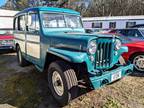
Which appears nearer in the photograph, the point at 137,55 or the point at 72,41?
the point at 72,41

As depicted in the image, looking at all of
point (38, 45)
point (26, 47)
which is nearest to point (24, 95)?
point (38, 45)

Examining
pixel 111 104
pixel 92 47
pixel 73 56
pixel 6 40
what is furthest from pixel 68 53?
pixel 6 40

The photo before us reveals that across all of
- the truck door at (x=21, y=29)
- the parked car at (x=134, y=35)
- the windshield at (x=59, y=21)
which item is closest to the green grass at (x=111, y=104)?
the windshield at (x=59, y=21)

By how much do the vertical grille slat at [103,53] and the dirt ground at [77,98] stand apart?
2.79 ft

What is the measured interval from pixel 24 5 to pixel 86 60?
4394 centimetres

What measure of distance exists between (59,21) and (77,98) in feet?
7.25

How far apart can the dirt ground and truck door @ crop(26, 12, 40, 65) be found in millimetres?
712

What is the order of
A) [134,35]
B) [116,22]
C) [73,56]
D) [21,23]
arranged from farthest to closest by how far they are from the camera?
[116,22], [134,35], [21,23], [73,56]

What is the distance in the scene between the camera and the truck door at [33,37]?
15.9 feet

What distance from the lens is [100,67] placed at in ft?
12.2

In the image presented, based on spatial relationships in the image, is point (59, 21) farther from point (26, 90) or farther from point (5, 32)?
point (5, 32)

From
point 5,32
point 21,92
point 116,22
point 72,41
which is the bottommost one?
point 21,92

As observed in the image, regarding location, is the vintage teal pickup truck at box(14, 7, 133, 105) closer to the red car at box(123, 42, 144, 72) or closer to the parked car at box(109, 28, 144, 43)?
the red car at box(123, 42, 144, 72)

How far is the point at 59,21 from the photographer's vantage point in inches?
198
